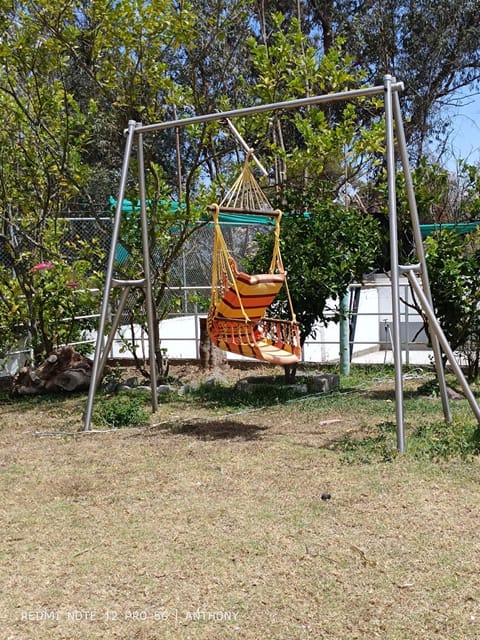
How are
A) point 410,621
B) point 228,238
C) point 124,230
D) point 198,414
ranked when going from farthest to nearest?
point 228,238 < point 124,230 < point 198,414 < point 410,621

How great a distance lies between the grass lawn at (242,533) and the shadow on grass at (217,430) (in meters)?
0.03

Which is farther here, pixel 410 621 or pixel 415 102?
pixel 415 102

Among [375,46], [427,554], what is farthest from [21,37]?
[375,46]

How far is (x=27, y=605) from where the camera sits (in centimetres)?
294

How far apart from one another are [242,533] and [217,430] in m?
2.26

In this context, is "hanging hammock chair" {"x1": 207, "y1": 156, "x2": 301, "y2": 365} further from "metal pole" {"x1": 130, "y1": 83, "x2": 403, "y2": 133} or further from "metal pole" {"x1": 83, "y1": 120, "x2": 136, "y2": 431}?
"metal pole" {"x1": 83, "y1": 120, "x2": 136, "y2": 431}

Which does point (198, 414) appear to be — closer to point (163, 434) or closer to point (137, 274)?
point (163, 434)

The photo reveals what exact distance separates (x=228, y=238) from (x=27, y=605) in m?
8.89

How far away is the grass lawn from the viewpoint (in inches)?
110

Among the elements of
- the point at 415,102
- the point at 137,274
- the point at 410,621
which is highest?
the point at 415,102

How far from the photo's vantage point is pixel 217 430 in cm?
585

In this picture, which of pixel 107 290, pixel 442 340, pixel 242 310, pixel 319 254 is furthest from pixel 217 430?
pixel 319 254

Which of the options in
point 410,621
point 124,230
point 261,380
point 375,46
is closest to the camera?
point 410,621

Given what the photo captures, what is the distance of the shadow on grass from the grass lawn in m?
0.03
